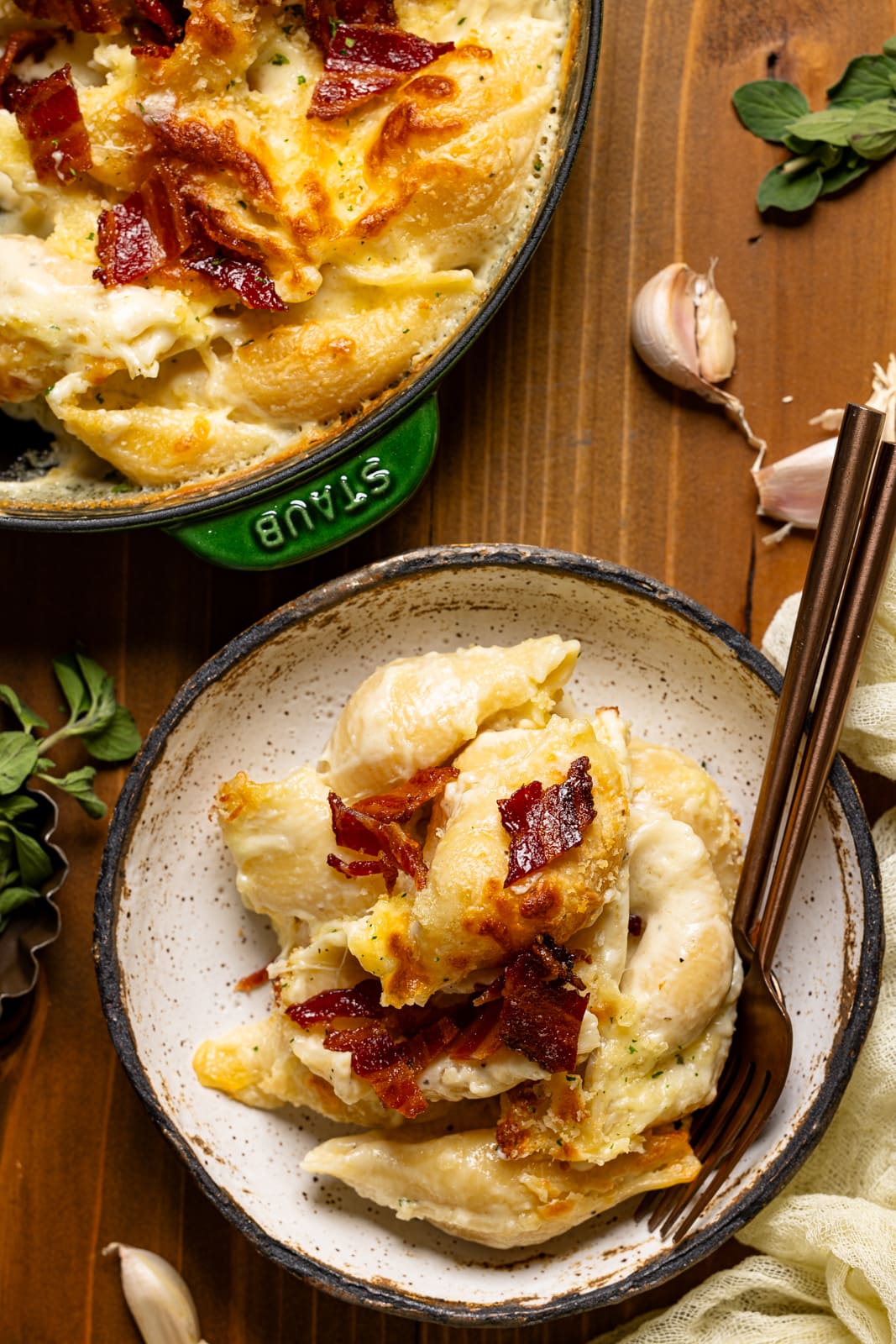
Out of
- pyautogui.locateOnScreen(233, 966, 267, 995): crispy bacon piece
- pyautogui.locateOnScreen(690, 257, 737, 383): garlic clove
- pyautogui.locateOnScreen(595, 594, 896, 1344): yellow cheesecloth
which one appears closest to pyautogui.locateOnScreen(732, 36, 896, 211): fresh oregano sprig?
pyautogui.locateOnScreen(690, 257, 737, 383): garlic clove

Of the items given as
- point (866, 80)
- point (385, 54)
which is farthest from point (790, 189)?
point (385, 54)

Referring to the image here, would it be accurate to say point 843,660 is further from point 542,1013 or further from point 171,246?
point 171,246

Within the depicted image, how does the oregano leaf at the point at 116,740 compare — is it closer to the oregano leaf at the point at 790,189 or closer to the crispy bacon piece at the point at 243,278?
the crispy bacon piece at the point at 243,278

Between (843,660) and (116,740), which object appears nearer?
(843,660)

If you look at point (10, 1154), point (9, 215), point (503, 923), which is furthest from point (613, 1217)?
point (9, 215)

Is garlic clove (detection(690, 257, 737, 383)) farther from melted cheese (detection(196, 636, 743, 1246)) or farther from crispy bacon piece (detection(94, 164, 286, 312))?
crispy bacon piece (detection(94, 164, 286, 312))

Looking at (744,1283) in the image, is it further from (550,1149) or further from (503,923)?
(503,923)
